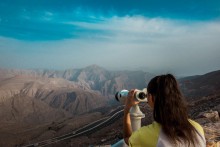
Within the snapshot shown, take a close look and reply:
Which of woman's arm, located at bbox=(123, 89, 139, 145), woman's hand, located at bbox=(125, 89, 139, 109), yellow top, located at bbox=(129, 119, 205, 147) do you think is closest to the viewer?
yellow top, located at bbox=(129, 119, 205, 147)

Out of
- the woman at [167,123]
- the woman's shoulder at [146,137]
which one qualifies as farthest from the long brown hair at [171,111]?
the woman's shoulder at [146,137]

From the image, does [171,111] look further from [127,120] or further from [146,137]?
[127,120]

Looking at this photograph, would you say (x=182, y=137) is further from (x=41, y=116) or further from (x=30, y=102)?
(x=30, y=102)

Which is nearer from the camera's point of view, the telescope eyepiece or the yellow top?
the yellow top

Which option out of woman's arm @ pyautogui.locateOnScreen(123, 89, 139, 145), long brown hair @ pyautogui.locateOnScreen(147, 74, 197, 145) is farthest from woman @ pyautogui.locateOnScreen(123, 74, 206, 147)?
woman's arm @ pyautogui.locateOnScreen(123, 89, 139, 145)

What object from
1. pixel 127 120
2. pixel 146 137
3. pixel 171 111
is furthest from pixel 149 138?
pixel 127 120

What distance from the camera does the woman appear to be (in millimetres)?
3199

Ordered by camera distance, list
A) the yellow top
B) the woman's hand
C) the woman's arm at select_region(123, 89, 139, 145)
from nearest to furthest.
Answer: the yellow top < the woman's arm at select_region(123, 89, 139, 145) < the woman's hand

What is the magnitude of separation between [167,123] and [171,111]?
14cm

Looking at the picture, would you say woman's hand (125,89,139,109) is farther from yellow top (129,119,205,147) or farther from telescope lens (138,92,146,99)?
yellow top (129,119,205,147)

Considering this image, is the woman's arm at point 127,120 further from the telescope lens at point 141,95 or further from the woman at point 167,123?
the woman at point 167,123

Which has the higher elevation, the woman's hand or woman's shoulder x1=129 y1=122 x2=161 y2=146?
the woman's hand

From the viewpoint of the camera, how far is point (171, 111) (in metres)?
3.26

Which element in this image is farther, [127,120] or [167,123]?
[127,120]
